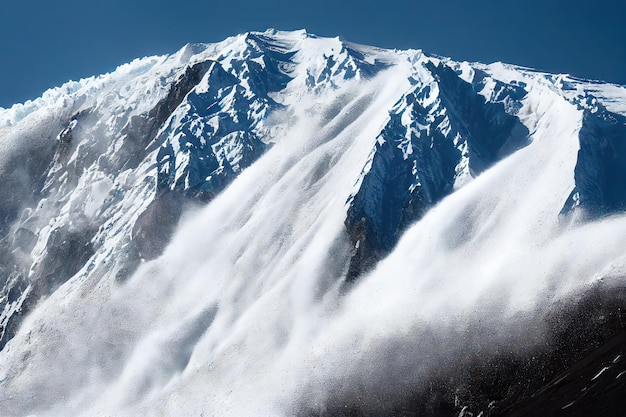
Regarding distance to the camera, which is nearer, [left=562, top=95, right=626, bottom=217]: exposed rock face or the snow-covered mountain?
the snow-covered mountain

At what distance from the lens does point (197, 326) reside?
17125 centimetres

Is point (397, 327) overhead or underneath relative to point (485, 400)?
overhead

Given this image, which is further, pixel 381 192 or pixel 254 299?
pixel 381 192

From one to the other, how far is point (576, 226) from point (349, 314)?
49682 millimetres

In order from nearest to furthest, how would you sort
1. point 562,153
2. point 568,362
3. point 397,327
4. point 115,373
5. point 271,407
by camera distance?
point 568,362, point 271,407, point 397,327, point 115,373, point 562,153

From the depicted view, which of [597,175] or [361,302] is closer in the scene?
[361,302]

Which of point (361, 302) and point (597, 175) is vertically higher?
point (597, 175)

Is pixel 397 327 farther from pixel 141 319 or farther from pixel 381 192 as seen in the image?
pixel 141 319

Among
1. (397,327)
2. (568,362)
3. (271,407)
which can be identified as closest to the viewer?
(568,362)

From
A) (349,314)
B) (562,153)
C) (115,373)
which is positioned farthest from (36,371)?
(562,153)

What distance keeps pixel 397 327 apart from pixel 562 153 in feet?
204

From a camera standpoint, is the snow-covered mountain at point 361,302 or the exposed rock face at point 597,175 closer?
the snow-covered mountain at point 361,302

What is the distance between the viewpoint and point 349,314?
16438cm

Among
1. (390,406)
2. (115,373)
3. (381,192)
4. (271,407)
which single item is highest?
(381,192)
